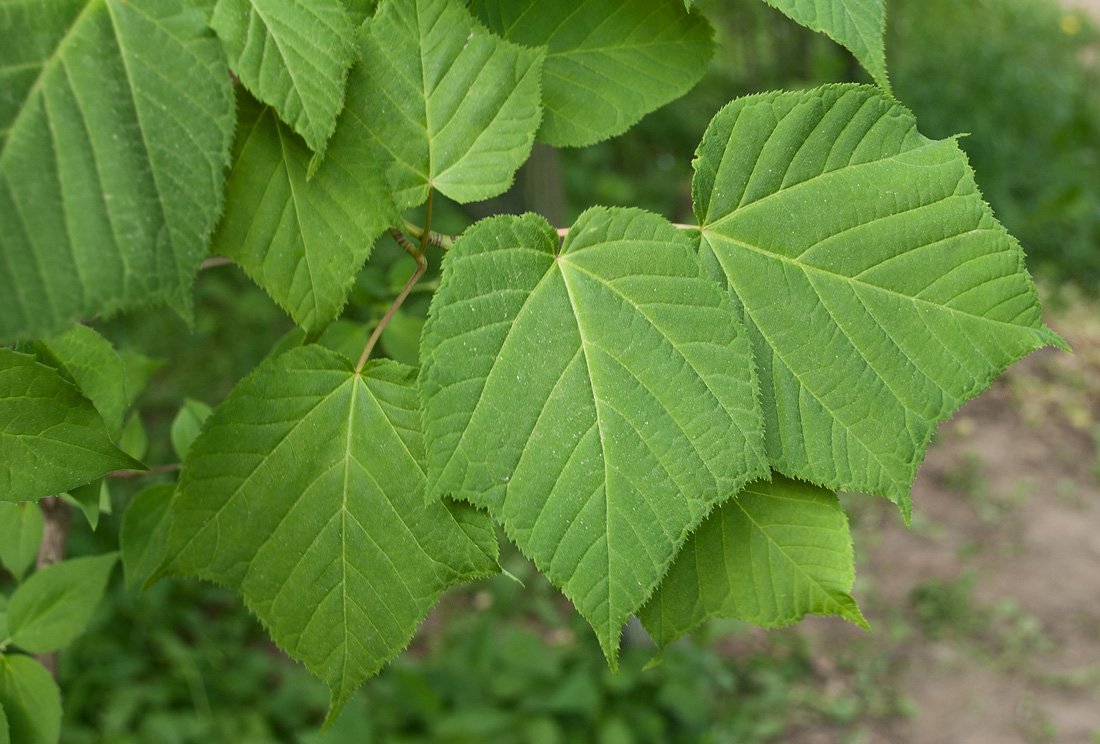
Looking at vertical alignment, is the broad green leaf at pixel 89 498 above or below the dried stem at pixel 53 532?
above

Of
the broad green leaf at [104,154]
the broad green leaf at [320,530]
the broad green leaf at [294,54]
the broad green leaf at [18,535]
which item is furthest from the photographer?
the broad green leaf at [18,535]

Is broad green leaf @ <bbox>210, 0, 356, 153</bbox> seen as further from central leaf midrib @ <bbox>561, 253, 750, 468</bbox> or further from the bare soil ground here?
the bare soil ground

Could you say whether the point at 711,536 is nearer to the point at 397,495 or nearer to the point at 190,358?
the point at 397,495

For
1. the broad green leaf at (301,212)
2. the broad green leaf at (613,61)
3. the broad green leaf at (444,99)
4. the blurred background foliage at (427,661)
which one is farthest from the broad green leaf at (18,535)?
the broad green leaf at (613,61)

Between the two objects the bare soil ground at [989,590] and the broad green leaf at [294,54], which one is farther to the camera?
the bare soil ground at [989,590]

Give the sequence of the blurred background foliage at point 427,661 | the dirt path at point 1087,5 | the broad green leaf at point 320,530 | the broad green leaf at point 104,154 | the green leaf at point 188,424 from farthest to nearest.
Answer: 1. the dirt path at point 1087,5
2. the blurred background foliage at point 427,661
3. the green leaf at point 188,424
4. the broad green leaf at point 320,530
5. the broad green leaf at point 104,154

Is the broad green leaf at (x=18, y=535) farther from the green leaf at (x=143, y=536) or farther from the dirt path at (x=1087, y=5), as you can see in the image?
the dirt path at (x=1087, y=5)

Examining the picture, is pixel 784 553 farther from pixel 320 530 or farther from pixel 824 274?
pixel 320 530
